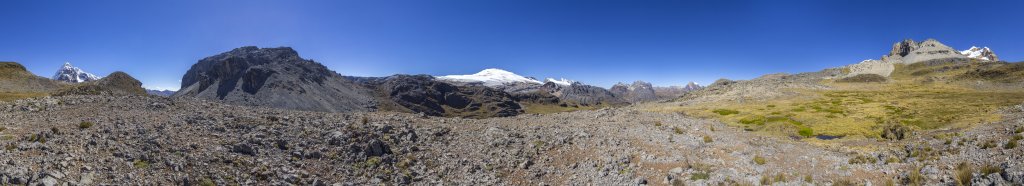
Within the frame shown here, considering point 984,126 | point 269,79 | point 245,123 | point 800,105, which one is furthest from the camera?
point 269,79

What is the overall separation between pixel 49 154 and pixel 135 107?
1369 centimetres

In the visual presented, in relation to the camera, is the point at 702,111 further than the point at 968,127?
Yes

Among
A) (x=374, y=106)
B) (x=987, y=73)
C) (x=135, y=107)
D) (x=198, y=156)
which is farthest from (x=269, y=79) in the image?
(x=987, y=73)

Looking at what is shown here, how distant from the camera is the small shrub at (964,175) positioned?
20547mm

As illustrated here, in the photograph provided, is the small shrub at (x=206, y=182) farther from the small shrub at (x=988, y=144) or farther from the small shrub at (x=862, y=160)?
the small shrub at (x=988, y=144)

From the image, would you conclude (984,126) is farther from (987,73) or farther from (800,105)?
(987,73)

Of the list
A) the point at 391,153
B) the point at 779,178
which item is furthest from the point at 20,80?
the point at 779,178

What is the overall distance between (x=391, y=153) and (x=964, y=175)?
29430mm

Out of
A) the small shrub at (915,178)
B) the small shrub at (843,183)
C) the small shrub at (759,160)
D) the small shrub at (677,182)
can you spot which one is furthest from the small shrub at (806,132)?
the small shrub at (677,182)

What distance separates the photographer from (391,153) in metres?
28.5

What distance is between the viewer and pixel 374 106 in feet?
635

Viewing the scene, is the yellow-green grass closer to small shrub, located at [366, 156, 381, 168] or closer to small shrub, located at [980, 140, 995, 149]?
small shrub, located at [980, 140, 995, 149]

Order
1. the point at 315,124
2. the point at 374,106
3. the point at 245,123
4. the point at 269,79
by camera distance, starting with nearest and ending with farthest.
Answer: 1. the point at 245,123
2. the point at 315,124
3. the point at 269,79
4. the point at 374,106

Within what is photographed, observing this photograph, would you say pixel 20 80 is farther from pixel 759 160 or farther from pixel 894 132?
pixel 894 132
